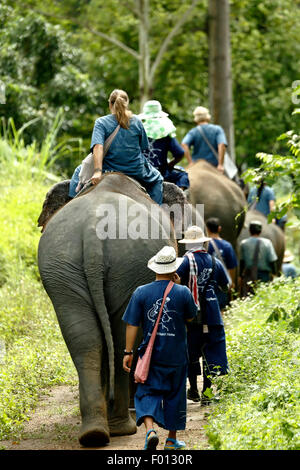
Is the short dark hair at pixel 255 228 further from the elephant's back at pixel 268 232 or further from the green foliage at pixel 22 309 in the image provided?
the green foliage at pixel 22 309

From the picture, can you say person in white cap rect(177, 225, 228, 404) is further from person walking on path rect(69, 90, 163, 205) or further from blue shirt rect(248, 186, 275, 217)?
blue shirt rect(248, 186, 275, 217)

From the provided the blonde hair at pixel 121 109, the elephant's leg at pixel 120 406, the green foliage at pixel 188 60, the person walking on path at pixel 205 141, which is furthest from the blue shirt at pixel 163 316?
the green foliage at pixel 188 60

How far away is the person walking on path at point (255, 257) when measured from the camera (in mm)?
14438

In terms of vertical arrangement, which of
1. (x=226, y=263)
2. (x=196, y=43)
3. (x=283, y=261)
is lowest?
(x=283, y=261)

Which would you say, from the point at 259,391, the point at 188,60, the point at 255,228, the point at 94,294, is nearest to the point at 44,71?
the point at 188,60

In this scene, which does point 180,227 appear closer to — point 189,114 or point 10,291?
point 10,291

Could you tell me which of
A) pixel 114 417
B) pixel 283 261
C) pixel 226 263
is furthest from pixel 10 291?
pixel 283 261

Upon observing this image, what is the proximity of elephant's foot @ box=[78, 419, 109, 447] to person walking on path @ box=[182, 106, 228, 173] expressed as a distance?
7403 millimetres

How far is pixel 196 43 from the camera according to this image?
95.3 ft

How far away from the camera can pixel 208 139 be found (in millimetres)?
13984

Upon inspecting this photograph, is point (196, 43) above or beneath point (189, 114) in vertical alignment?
above

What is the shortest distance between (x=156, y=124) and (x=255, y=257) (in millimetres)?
4612

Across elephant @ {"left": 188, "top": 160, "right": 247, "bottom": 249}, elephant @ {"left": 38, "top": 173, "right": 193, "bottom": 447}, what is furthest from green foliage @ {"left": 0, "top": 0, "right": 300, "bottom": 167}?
elephant @ {"left": 38, "top": 173, "right": 193, "bottom": 447}

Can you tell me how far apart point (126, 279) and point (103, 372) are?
69 cm
